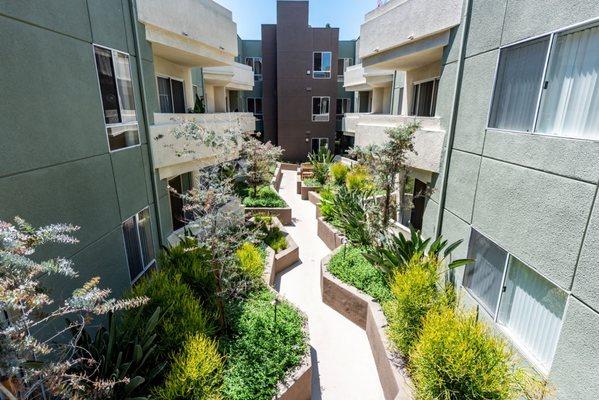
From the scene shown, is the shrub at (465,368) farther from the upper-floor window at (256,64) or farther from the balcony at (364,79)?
the upper-floor window at (256,64)

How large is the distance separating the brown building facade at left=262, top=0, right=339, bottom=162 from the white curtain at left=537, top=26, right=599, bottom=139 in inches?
930

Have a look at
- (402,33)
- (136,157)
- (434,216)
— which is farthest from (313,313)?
(402,33)

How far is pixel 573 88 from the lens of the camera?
4.14 meters

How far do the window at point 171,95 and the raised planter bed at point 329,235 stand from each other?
6.91 m

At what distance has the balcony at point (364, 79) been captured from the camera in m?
15.1

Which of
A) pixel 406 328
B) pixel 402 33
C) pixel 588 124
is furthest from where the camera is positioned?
pixel 402 33

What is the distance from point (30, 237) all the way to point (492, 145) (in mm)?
6964

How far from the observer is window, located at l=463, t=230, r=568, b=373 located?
4.39 m

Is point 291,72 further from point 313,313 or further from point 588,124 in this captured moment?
point 588,124

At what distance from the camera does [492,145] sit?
19.0 feet

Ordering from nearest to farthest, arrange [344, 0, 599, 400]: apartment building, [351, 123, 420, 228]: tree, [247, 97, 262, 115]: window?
[344, 0, 599, 400]: apartment building, [351, 123, 420, 228]: tree, [247, 97, 262, 115]: window

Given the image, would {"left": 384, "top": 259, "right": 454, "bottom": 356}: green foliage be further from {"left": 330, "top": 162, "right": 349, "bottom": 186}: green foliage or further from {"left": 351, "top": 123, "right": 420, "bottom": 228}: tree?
{"left": 330, "top": 162, "right": 349, "bottom": 186}: green foliage

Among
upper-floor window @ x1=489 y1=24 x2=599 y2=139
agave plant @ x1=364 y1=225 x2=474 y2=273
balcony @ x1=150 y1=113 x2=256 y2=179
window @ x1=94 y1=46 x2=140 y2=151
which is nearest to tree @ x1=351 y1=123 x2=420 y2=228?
agave plant @ x1=364 y1=225 x2=474 y2=273

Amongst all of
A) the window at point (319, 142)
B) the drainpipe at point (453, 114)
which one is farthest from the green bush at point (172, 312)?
the window at point (319, 142)
